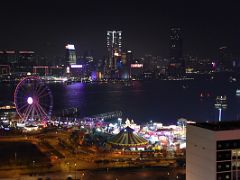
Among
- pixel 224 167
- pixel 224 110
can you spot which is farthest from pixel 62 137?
pixel 224 110

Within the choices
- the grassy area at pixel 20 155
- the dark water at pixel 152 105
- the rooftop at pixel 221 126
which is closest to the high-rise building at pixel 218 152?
the rooftop at pixel 221 126

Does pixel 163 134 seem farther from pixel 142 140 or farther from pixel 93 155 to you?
pixel 93 155

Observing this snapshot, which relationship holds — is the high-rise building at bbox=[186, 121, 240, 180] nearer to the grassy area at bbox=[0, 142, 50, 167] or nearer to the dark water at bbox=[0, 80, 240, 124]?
the grassy area at bbox=[0, 142, 50, 167]

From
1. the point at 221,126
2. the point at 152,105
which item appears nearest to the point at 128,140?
the point at 221,126

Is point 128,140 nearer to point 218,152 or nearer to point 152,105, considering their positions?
point 218,152

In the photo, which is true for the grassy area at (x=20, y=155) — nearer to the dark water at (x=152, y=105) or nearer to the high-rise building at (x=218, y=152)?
the high-rise building at (x=218, y=152)

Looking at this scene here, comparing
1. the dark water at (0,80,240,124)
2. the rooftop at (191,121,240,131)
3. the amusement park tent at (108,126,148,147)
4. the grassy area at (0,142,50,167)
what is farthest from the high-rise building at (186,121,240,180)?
the dark water at (0,80,240,124)
